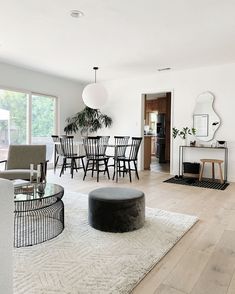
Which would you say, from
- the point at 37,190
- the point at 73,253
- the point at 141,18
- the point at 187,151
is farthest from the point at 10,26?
the point at 187,151

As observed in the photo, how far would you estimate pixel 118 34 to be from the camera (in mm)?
3721

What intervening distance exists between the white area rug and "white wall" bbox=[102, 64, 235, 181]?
332 cm

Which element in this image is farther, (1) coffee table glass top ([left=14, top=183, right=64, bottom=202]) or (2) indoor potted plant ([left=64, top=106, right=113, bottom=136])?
(2) indoor potted plant ([left=64, top=106, right=113, bottom=136])

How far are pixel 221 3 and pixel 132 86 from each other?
397 cm

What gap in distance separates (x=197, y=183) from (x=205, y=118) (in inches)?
59.8

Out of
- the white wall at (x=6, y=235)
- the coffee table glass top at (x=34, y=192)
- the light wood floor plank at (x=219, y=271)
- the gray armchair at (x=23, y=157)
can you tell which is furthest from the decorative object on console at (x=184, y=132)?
the white wall at (x=6, y=235)

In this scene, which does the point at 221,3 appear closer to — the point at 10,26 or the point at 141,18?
the point at 141,18

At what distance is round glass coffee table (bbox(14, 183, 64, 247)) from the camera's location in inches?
91.0

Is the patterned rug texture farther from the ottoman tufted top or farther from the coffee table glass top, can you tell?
the coffee table glass top

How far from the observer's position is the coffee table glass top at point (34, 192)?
237 centimetres

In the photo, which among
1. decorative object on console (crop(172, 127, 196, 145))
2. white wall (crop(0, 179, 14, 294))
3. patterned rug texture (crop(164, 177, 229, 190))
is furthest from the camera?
decorative object on console (crop(172, 127, 196, 145))

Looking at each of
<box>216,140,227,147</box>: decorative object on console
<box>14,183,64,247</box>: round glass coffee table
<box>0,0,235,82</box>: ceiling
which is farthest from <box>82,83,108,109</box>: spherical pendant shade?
<box>14,183,64,247</box>: round glass coffee table

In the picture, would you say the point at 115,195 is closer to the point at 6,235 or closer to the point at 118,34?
the point at 6,235

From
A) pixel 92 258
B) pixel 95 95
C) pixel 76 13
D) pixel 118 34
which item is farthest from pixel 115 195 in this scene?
pixel 95 95
